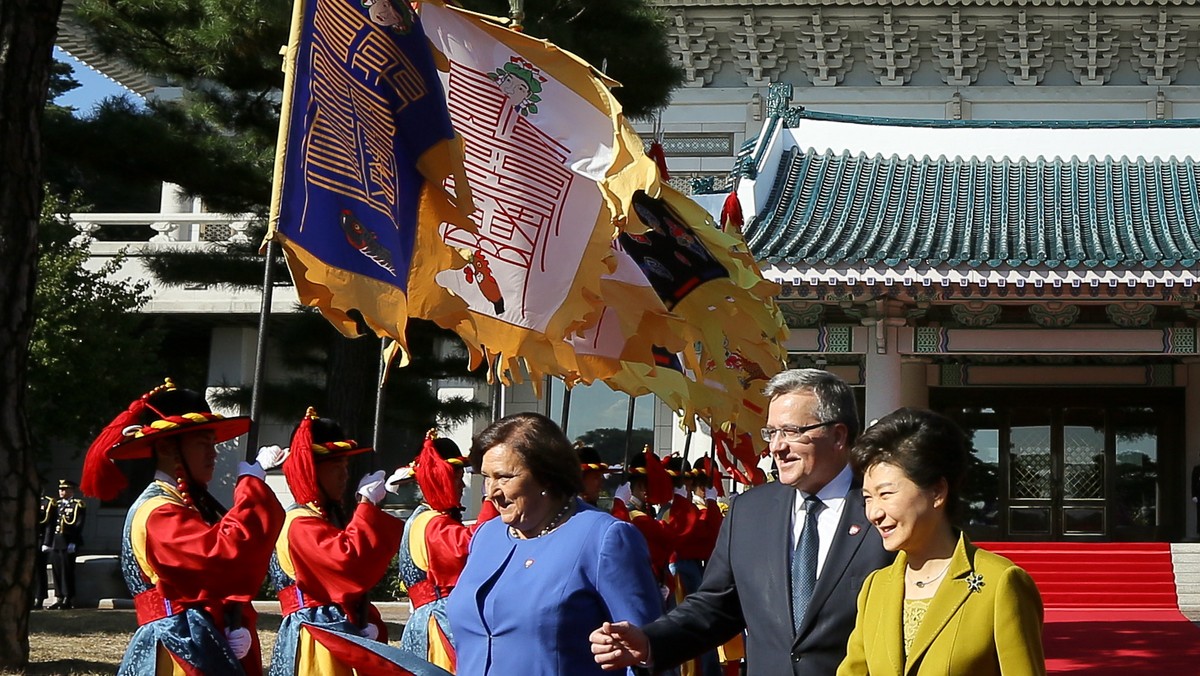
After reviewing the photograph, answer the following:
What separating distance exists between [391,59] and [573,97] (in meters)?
1.27

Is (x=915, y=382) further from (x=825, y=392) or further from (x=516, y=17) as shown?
(x=825, y=392)

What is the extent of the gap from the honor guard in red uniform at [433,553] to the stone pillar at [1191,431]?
13628 millimetres

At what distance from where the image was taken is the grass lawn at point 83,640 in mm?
8156

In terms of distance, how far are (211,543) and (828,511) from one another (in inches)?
70.5

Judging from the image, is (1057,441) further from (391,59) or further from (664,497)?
(391,59)

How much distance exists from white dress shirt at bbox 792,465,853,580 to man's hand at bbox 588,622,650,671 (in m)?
0.53

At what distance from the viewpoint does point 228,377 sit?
73.4ft

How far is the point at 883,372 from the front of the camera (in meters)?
13.8

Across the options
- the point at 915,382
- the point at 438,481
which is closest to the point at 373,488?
the point at 438,481

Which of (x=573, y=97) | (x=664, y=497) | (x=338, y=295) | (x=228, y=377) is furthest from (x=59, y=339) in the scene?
(x=338, y=295)

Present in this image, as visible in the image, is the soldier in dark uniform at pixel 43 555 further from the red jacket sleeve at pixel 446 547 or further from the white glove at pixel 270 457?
the white glove at pixel 270 457

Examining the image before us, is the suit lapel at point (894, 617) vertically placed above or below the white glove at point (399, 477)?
below

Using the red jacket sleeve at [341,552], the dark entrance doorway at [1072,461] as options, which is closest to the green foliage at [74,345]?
the dark entrance doorway at [1072,461]

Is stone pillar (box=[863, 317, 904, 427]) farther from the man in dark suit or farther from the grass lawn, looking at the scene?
the man in dark suit
